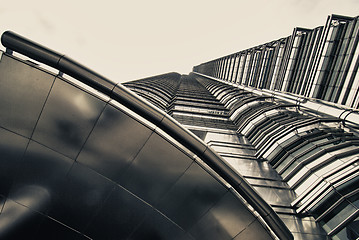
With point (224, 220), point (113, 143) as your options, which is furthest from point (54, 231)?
point (224, 220)

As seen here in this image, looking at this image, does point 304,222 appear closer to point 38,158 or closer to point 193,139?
point 193,139

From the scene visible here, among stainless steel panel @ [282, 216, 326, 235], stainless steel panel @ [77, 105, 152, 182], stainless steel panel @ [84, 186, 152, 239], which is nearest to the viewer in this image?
stainless steel panel @ [77, 105, 152, 182]

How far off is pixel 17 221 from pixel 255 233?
8.23 metres

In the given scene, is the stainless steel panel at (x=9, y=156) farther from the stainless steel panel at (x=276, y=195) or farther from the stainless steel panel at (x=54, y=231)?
the stainless steel panel at (x=276, y=195)

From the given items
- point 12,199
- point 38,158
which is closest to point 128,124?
point 38,158

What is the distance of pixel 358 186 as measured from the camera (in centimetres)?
1110

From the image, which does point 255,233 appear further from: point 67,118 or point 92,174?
point 67,118

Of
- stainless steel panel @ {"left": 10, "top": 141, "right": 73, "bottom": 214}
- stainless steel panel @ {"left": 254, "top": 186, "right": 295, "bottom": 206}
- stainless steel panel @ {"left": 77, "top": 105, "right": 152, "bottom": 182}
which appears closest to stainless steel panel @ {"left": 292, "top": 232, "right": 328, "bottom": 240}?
stainless steel panel @ {"left": 254, "top": 186, "right": 295, "bottom": 206}

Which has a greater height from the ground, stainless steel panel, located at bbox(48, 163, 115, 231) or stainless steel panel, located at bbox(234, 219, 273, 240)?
stainless steel panel, located at bbox(234, 219, 273, 240)

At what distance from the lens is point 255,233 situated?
7453 millimetres

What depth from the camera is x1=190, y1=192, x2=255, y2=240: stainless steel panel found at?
23.3ft

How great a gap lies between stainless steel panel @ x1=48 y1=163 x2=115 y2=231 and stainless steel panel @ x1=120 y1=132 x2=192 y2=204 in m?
0.81

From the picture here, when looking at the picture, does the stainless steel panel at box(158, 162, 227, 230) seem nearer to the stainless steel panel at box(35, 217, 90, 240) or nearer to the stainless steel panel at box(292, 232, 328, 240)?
the stainless steel panel at box(35, 217, 90, 240)

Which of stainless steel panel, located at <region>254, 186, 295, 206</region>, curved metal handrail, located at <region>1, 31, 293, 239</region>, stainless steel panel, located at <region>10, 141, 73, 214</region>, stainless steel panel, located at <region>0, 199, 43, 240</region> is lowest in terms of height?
stainless steel panel, located at <region>0, 199, 43, 240</region>
